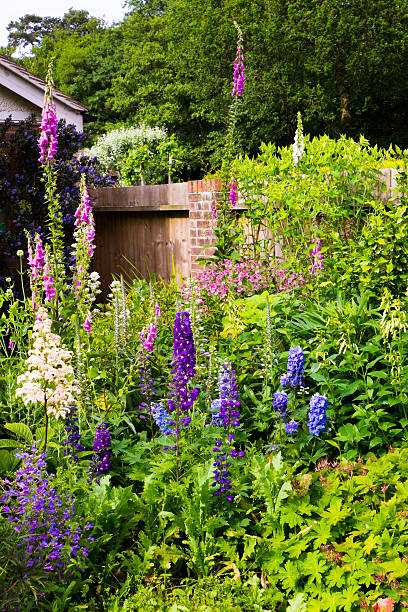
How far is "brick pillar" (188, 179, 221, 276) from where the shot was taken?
19.2 feet

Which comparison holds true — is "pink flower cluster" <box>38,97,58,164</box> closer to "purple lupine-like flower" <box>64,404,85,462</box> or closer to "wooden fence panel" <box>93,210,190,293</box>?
"purple lupine-like flower" <box>64,404,85,462</box>

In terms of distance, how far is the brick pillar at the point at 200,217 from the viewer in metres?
5.84

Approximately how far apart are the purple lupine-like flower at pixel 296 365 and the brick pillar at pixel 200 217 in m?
3.02

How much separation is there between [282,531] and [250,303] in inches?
64.6

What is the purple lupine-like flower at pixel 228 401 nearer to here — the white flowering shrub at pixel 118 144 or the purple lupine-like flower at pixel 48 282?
the purple lupine-like flower at pixel 48 282

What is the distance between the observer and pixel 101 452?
111 inches

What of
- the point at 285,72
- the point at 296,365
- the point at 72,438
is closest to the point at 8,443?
the point at 72,438

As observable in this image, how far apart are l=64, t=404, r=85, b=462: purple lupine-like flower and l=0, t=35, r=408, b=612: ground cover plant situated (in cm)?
2

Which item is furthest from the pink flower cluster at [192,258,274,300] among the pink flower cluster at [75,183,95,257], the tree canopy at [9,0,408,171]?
the tree canopy at [9,0,408,171]

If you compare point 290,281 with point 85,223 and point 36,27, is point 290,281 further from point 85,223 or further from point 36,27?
point 36,27

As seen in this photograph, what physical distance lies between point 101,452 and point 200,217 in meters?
3.65

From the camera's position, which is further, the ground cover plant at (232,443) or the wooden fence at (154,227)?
the wooden fence at (154,227)

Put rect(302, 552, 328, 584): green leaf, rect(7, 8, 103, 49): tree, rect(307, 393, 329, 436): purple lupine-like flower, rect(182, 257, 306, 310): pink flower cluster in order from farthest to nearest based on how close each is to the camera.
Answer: rect(7, 8, 103, 49): tree → rect(182, 257, 306, 310): pink flower cluster → rect(307, 393, 329, 436): purple lupine-like flower → rect(302, 552, 328, 584): green leaf

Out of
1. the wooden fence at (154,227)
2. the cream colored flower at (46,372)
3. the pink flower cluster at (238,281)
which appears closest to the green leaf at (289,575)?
the cream colored flower at (46,372)
